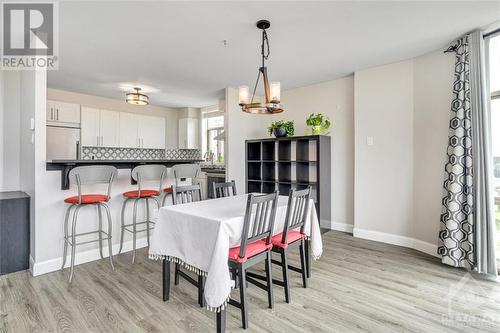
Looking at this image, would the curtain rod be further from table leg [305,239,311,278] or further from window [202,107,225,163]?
window [202,107,225,163]

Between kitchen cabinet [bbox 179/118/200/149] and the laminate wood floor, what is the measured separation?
395cm

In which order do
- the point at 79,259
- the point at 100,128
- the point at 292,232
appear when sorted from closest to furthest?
the point at 292,232 → the point at 79,259 → the point at 100,128

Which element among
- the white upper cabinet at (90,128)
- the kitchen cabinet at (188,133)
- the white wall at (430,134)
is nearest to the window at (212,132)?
the kitchen cabinet at (188,133)

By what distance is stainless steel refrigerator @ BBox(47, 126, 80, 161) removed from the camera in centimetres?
469

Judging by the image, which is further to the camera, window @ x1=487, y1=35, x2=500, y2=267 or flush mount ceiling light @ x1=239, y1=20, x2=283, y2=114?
window @ x1=487, y1=35, x2=500, y2=267

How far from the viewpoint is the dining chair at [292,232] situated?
7.18 feet

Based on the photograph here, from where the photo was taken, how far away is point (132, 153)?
5.96 metres

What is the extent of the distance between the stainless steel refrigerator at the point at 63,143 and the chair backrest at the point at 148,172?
8.64ft

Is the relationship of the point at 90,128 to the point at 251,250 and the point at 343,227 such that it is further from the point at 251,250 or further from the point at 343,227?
the point at 343,227

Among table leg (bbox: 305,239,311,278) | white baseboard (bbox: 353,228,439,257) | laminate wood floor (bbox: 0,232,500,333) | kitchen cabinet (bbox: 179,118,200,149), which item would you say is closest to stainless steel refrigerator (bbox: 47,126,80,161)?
kitchen cabinet (bbox: 179,118,200,149)

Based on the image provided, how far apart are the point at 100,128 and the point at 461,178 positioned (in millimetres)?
5767

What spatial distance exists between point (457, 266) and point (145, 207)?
367 centimetres

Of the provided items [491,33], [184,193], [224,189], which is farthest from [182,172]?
[491,33]

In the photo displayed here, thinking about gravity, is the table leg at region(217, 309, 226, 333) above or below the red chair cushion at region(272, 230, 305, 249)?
below
